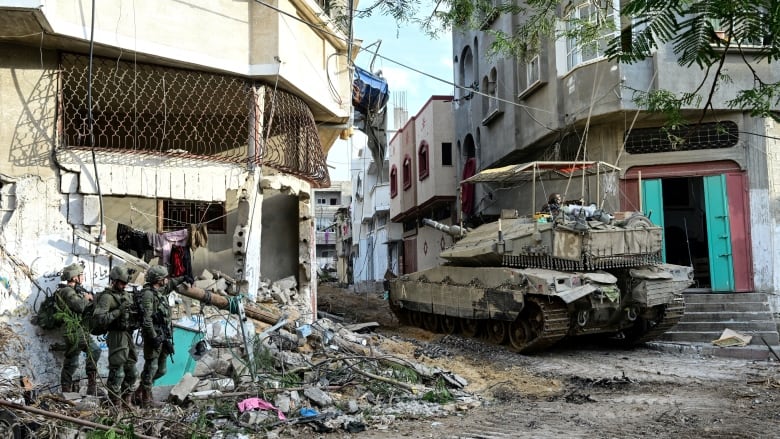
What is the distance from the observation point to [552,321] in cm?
977

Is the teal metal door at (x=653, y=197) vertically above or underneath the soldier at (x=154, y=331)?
above

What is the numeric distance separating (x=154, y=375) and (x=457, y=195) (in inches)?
627

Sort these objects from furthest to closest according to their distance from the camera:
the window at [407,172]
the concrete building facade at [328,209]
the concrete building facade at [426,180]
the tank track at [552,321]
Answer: the concrete building facade at [328,209] → the window at [407,172] → the concrete building facade at [426,180] → the tank track at [552,321]

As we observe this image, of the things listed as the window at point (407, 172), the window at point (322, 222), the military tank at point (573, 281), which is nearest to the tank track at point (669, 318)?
the military tank at point (573, 281)

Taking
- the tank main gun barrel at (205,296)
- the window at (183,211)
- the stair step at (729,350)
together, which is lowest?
the stair step at (729,350)

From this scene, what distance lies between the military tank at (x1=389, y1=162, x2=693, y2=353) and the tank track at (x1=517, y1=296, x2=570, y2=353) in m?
0.01

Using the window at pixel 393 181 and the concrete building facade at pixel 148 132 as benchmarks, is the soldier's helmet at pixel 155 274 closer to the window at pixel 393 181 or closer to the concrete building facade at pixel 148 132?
the concrete building facade at pixel 148 132

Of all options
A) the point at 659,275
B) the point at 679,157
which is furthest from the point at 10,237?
the point at 679,157

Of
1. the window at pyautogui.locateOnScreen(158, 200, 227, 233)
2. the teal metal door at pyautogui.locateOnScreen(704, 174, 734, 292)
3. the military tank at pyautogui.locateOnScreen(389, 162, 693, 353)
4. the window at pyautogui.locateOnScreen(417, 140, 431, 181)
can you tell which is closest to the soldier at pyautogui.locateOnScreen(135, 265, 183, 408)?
the window at pyautogui.locateOnScreen(158, 200, 227, 233)

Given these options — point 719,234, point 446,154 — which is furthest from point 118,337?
point 446,154

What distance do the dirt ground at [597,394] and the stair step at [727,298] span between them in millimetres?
2036

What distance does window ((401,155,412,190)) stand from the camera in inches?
1022

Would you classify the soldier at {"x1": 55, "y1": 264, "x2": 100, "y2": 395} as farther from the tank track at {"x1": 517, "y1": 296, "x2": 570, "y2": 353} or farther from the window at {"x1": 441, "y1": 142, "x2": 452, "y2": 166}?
the window at {"x1": 441, "y1": 142, "x2": 452, "y2": 166}

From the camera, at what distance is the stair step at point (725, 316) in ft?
38.1
